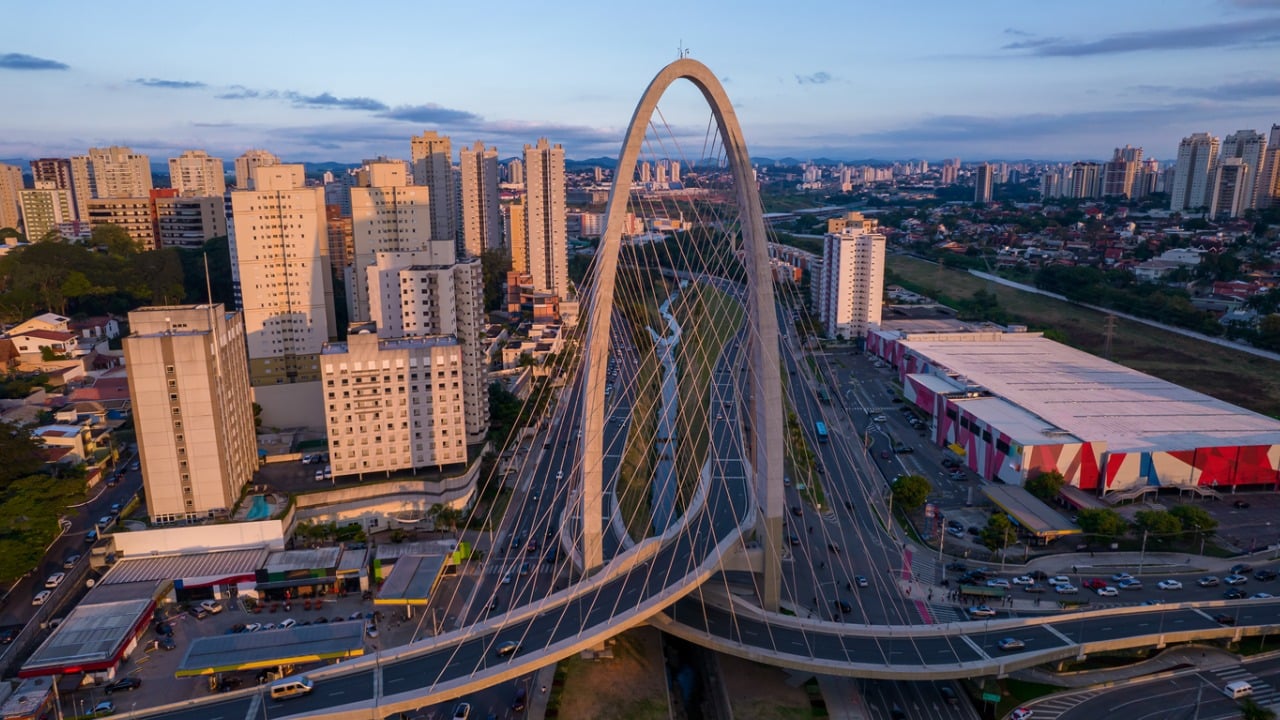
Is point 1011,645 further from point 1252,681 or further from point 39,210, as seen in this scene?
point 39,210

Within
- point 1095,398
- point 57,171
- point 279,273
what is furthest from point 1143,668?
point 57,171

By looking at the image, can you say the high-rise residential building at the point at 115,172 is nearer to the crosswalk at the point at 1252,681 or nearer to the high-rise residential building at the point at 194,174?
the high-rise residential building at the point at 194,174

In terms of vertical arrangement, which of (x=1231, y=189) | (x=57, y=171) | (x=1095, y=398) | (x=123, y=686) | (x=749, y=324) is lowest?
(x=123, y=686)


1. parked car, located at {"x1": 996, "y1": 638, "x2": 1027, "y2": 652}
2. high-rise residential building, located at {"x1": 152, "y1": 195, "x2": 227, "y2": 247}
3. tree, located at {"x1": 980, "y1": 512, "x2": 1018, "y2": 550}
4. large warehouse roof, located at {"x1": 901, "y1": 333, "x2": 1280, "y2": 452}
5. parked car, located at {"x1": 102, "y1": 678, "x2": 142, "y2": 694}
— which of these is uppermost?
high-rise residential building, located at {"x1": 152, "y1": 195, "x2": 227, "y2": 247}

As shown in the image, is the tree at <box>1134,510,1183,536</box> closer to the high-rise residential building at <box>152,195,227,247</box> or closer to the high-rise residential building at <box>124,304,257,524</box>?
the high-rise residential building at <box>124,304,257,524</box>

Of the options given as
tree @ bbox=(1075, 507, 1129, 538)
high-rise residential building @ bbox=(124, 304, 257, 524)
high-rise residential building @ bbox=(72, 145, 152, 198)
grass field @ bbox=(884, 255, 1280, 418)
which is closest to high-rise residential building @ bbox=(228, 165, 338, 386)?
high-rise residential building @ bbox=(124, 304, 257, 524)

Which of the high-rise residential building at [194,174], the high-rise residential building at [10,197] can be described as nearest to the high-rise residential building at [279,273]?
the high-rise residential building at [194,174]

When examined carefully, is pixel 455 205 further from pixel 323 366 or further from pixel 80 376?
pixel 323 366
